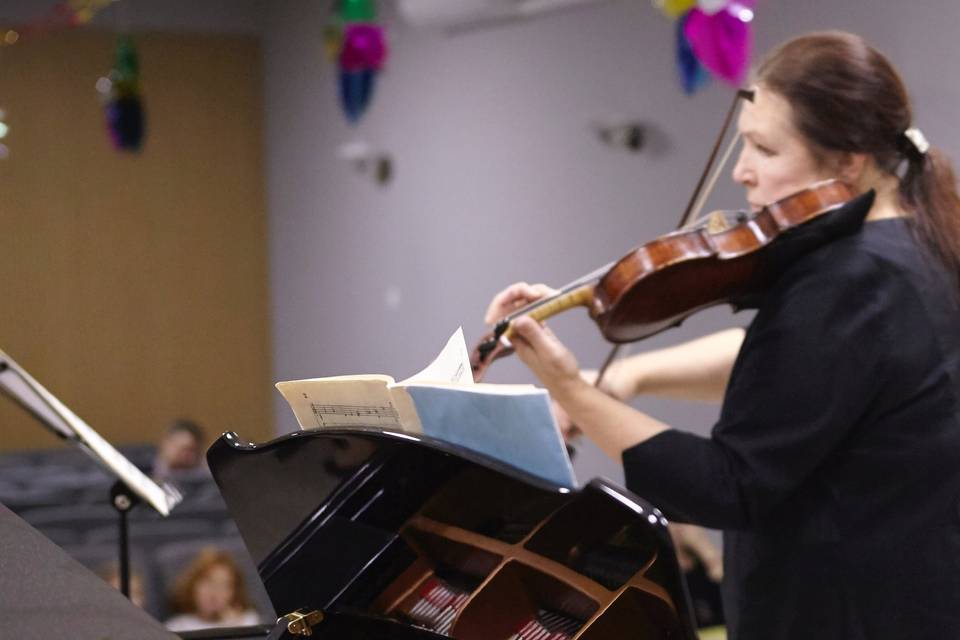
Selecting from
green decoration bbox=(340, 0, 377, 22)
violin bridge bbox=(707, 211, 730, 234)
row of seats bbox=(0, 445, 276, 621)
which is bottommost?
row of seats bbox=(0, 445, 276, 621)

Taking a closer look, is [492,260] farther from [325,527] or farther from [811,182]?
Result: [325,527]

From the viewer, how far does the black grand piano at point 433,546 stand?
0.96m

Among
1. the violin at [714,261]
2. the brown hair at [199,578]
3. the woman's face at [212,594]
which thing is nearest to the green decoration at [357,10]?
the brown hair at [199,578]

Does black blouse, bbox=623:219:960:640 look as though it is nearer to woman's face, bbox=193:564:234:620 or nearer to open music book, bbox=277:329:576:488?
open music book, bbox=277:329:576:488

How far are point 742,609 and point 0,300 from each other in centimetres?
703

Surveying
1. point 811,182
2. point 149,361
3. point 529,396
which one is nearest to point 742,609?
point 811,182

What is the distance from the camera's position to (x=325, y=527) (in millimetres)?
1144

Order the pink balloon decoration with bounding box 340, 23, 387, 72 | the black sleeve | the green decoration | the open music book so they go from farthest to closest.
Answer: the pink balloon decoration with bounding box 340, 23, 387, 72, the green decoration, the black sleeve, the open music book

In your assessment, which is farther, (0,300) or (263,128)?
(263,128)

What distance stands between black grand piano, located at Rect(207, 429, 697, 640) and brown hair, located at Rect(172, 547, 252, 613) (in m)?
2.65

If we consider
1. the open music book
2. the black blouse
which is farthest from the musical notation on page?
the black blouse

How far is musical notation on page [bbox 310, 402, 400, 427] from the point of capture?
107 centimetres

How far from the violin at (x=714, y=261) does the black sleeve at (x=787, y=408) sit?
0.23 feet

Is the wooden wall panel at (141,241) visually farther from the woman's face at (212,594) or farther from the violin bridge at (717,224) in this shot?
the violin bridge at (717,224)
